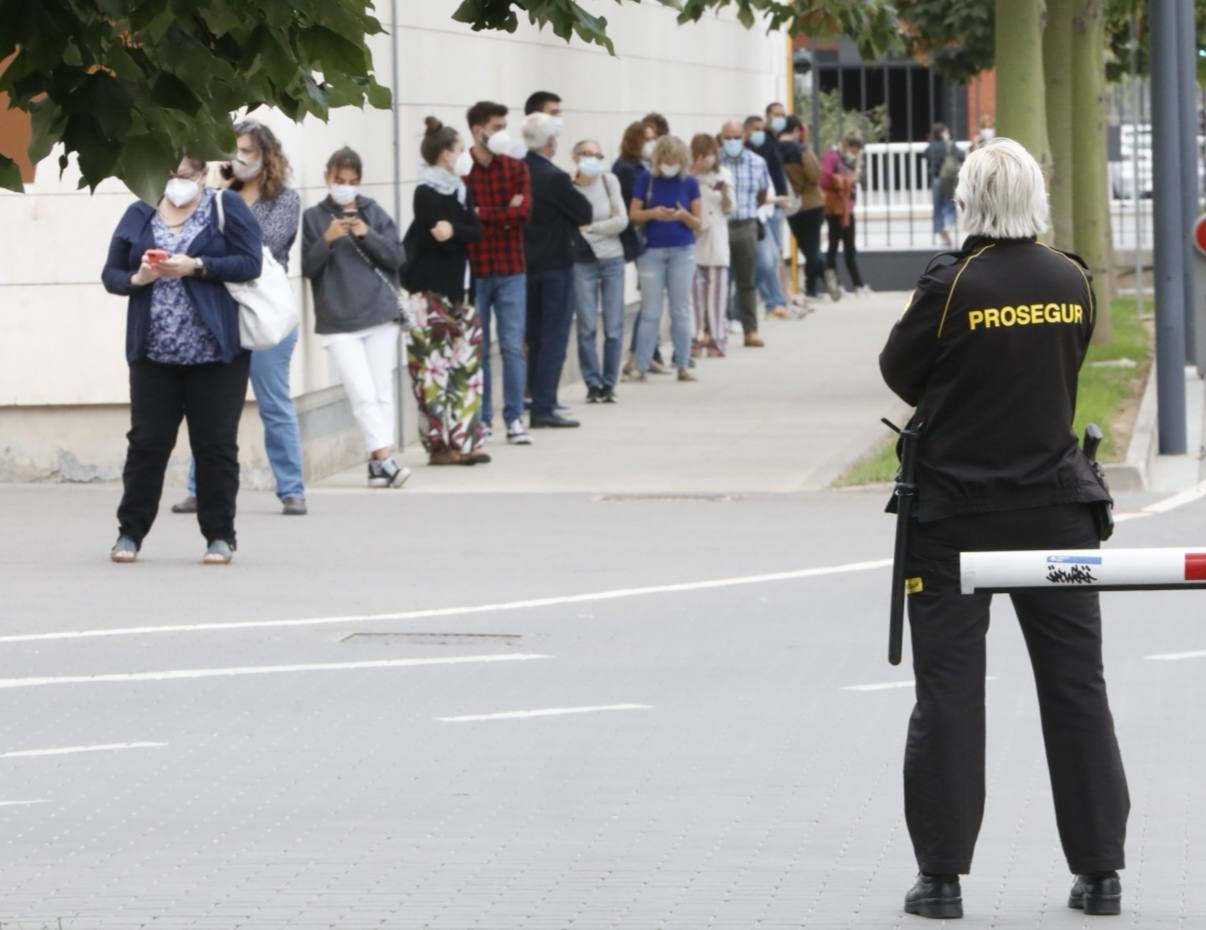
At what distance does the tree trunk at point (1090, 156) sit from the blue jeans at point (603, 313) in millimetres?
5367

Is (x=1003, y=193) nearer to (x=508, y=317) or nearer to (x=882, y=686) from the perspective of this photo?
(x=882, y=686)

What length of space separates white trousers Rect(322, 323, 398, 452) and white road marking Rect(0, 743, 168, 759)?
6217mm

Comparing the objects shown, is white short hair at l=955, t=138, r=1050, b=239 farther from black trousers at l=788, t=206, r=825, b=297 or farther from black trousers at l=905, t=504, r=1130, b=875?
black trousers at l=788, t=206, r=825, b=297

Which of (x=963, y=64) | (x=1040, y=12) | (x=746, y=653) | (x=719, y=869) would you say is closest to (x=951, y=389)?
(x=719, y=869)

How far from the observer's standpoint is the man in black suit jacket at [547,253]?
1656 cm

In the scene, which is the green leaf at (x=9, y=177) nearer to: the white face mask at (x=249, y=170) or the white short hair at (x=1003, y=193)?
the white short hair at (x=1003, y=193)

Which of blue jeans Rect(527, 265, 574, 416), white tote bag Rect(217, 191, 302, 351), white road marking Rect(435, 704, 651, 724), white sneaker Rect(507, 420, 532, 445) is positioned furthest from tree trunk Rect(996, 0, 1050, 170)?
white road marking Rect(435, 704, 651, 724)

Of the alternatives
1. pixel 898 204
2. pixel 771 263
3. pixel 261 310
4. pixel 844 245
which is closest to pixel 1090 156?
pixel 771 263

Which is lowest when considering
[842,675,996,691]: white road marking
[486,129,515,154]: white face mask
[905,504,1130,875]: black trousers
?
[842,675,996,691]: white road marking

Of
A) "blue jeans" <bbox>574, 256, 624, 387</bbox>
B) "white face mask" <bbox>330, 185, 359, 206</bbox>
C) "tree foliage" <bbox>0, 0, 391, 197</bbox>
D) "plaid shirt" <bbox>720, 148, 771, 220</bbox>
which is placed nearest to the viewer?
"tree foliage" <bbox>0, 0, 391, 197</bbox>

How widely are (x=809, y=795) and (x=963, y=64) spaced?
23.3 m

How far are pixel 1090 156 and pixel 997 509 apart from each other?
734 inches

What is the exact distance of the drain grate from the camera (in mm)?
9477

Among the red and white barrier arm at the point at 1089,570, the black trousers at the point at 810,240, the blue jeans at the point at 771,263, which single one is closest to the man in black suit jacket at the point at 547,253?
the blue jeans at the point at 771,263
